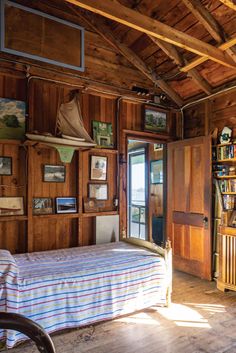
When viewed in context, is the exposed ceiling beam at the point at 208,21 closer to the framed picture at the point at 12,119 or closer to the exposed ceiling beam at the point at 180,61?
the exposed ceiling beam at the point at 180,61

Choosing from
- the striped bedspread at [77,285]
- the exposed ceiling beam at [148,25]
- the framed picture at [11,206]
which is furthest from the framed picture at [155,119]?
the framed picture at [11,206]

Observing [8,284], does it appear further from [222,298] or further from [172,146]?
[172,146]

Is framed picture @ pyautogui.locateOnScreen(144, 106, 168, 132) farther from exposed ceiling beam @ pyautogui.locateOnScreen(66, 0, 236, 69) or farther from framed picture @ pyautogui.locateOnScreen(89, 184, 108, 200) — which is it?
exposed ceiling beam @ pyautogui.locateOnScreen(66, 0, 236, 69)

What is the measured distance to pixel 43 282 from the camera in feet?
7.38

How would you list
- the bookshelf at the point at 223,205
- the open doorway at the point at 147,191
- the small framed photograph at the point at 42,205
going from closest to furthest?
the small framed photograph at the point at 42,205 < the bookshelf at the point at 223,205 < the open doorway at the point at 147,191

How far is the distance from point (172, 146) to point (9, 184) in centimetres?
262

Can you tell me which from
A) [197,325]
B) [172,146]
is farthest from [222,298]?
[172,146]

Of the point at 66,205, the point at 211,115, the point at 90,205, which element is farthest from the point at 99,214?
the point at 211,115

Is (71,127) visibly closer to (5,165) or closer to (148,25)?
(5,165)

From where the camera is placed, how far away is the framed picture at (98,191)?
3658 mm

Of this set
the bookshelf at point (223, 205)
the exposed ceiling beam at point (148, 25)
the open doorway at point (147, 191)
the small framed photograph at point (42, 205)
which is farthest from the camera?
the open doorway at point (147, 191)

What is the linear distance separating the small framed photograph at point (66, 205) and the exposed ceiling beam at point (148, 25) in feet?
7.09

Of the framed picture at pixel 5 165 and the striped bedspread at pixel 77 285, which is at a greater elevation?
the framed picture at pixel 5 165

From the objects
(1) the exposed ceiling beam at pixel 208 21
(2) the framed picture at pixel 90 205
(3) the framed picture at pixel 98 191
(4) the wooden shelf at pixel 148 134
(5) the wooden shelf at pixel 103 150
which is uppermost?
(1) the exposed ceiling beam at pixel 208 21
